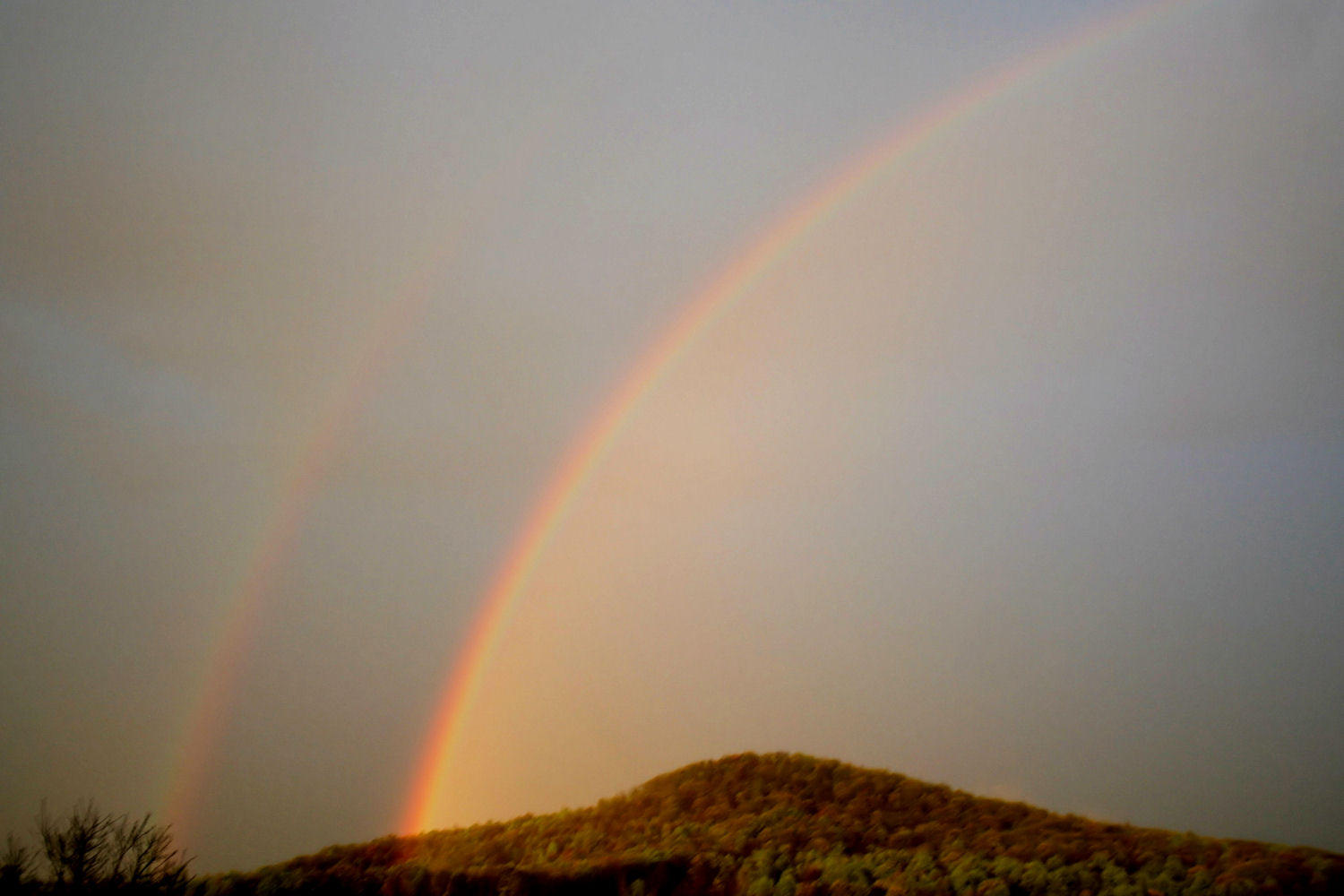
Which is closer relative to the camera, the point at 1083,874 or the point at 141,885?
the point at 1083,874

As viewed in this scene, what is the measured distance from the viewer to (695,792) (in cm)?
2064

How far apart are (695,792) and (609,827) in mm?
2358

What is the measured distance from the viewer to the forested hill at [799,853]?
12.5 meters

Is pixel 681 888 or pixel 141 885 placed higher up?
pixel 141 885

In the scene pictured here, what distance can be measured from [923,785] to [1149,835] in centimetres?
548

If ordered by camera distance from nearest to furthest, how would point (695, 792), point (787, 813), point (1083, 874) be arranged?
point (1083, 874)
point (787, 813)
point (695, 792)

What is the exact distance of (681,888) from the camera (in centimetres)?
1448

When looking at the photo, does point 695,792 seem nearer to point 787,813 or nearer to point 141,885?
point 787,813

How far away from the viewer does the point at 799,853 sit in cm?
1499

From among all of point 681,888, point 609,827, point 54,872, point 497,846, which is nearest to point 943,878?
point 681,888

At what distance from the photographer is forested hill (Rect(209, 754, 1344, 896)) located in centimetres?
1253

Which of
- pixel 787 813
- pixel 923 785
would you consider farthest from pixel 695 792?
pixel 923 785

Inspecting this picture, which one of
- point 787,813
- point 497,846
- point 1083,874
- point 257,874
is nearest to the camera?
point 1083,874

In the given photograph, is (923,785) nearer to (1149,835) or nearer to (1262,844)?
(1149,835)
